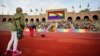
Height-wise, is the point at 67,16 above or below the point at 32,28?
above

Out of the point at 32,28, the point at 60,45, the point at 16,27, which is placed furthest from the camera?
the point at 32,28

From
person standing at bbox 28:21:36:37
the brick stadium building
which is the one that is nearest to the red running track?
person standing at bbox 28:21:36:37

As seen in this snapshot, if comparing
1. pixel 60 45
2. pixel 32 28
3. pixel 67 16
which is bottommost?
pixel 60 45

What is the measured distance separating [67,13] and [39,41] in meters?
0.87

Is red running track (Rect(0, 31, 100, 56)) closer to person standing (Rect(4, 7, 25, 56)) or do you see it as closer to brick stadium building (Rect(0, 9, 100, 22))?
person standing (Rect(4, 7, 25, 56))

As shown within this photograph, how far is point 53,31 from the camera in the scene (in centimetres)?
409

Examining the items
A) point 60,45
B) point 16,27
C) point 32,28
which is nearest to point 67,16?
point 60,45

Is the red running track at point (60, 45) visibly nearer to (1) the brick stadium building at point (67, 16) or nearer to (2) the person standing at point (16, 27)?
(2) the person standing at point (16, 27)

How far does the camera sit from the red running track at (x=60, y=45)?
3.63 meters

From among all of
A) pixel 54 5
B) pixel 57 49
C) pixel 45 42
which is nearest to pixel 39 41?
pixel 45 42

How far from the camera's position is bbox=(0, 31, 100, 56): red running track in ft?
11.9

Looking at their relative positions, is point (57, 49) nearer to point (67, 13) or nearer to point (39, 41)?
point (39, 41)

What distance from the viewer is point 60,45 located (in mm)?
3846

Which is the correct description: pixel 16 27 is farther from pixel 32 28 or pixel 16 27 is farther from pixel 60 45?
pixel 60 45
